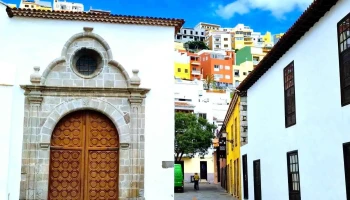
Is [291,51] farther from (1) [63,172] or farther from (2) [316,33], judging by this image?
(1) [63,172]

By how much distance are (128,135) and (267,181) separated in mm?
6132

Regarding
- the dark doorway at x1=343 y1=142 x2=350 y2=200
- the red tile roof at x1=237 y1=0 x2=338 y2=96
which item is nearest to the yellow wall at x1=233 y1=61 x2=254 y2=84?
the red tile roof at x1=237 y1=0 x2=338 y2=96

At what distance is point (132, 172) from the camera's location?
1220 cm

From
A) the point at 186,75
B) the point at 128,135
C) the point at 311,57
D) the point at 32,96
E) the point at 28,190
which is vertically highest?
the point at 186,75

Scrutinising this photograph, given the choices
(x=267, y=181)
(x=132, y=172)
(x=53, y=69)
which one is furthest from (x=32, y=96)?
(x=267, y=181)

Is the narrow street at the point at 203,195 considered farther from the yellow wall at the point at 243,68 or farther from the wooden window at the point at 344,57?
the yellow wall at the point at 243,68

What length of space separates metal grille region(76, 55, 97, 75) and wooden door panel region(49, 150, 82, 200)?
2.17 metres

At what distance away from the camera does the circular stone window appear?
12.6m

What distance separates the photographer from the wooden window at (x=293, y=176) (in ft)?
42.8

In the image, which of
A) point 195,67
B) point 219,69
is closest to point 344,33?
point 219,69

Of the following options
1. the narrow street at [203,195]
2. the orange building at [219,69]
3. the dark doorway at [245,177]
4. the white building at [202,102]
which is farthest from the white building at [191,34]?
the dark doorway at [245,177]

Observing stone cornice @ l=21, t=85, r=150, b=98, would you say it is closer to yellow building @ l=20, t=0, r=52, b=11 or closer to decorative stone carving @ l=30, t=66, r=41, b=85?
decorative stone carving @ l=30, t=66, r=41, b=85

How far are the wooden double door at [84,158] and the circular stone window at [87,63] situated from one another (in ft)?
3.53

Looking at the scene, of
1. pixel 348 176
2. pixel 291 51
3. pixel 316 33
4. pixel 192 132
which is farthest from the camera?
pixel 192 132
